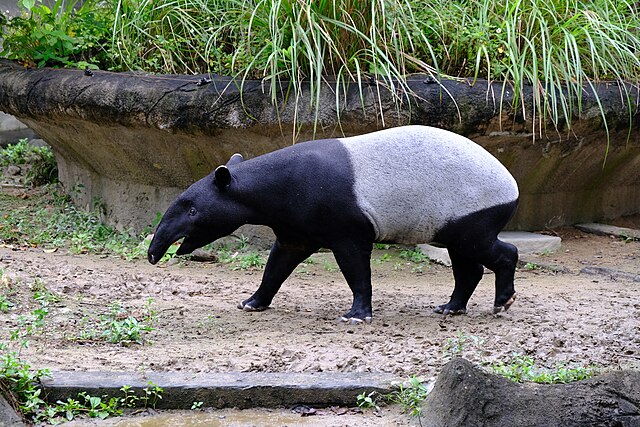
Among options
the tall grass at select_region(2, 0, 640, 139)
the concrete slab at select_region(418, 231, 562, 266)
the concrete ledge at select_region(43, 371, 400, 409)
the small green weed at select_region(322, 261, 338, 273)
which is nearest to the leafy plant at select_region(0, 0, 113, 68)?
the tall grass at select_region(2, 0, 640, 139)

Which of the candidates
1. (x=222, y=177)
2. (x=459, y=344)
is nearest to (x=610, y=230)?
(x=459, y=344)

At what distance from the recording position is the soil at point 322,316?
4.39 m

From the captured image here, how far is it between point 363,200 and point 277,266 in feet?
2.47

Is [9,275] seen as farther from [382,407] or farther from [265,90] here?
[382,407]

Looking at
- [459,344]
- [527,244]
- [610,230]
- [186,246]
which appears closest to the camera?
[459,344]

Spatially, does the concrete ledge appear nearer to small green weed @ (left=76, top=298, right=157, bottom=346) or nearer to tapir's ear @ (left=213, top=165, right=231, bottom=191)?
small green weed @ (left=76, top=298, right=157, bottom=346)

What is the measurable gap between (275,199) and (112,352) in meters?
1.27

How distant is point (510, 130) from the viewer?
23.7 feet

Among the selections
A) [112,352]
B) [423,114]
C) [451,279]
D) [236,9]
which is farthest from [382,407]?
[236,9]

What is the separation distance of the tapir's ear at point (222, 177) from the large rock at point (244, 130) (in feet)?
6.12

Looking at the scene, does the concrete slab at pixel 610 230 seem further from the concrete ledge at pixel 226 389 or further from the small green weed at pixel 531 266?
the concrete ledge at pixel 226 389

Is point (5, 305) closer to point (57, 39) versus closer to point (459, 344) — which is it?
point (459, 344)

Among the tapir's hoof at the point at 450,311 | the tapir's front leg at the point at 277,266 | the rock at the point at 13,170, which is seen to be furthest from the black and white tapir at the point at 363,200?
the rock at the point at 13,170

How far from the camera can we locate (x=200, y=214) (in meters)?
5.21
